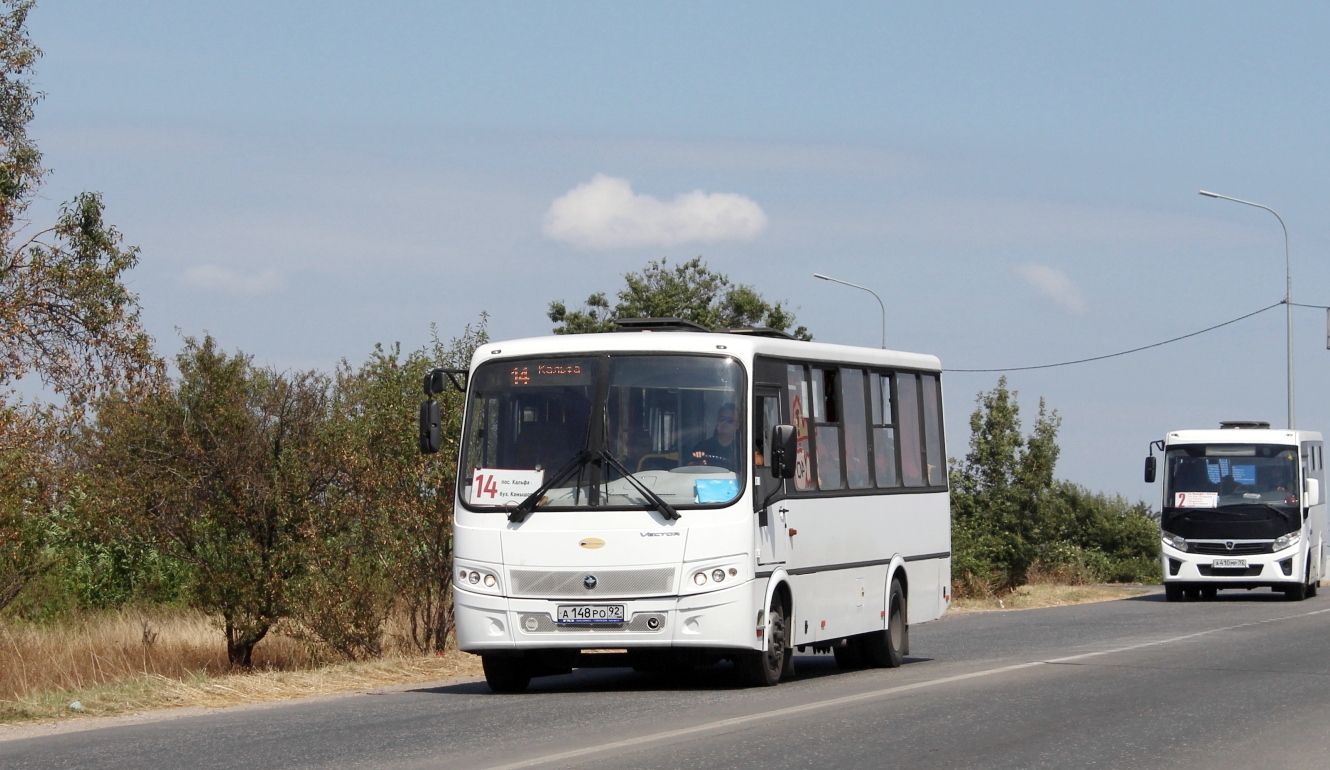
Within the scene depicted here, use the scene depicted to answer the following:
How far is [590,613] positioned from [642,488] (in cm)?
104

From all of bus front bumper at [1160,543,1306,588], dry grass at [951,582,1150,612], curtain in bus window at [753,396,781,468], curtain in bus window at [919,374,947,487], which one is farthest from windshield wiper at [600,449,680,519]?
bus front bumper at [1160,543,1306,588]

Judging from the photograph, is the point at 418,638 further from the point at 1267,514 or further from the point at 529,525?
the point at 1267,514

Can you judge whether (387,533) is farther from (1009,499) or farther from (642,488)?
(1009,499)

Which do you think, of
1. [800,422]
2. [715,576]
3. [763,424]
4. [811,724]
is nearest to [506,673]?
[715,576]

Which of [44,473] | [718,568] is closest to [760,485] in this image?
[718,568]

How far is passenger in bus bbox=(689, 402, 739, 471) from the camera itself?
13.9 meters

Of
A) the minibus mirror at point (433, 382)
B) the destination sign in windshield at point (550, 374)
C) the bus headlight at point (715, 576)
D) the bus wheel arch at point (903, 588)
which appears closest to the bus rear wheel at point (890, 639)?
the bus wheel arch at point (903, 588)

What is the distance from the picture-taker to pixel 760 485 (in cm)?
1407

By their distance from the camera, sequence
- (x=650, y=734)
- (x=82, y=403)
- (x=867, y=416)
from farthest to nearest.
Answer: (x=82, y=403), (x=867, y=416), (x=650, y=734)

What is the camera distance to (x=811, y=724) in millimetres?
11539

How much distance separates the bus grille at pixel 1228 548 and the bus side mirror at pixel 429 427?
21944 millimetres

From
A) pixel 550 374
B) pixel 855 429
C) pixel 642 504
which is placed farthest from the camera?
pixel 855 429

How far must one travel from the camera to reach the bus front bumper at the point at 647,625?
44.8 feet

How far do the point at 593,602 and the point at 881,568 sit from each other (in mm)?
3856
